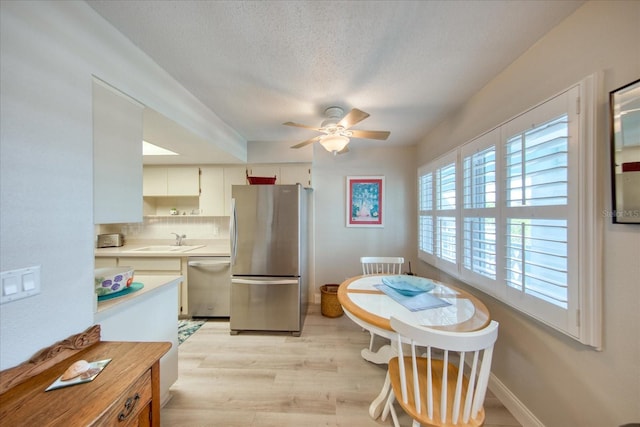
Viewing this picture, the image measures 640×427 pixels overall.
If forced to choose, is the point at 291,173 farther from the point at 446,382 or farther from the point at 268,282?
the point at 446,382

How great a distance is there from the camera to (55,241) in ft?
3.02

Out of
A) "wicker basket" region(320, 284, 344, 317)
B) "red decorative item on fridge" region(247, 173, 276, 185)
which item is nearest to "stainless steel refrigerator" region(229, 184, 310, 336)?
"red decorative item on fridge" region(247, 173, 276, 185)

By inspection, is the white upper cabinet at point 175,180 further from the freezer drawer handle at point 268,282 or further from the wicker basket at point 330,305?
the wicker basket at point 330,305

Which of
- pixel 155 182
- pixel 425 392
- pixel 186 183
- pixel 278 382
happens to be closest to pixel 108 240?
pixel 155 182

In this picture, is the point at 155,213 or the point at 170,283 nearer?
the point at 170,283

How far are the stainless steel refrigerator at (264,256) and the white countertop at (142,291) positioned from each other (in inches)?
35.2

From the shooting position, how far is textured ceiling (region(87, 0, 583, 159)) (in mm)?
1067

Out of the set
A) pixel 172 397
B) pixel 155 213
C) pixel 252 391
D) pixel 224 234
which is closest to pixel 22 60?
pixel 172 397

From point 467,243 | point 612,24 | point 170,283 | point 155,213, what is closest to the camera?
point 612,24

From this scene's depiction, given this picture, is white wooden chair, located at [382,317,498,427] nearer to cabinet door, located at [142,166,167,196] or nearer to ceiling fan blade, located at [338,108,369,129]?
ceiling fan blade, located at [338,108,369,129]

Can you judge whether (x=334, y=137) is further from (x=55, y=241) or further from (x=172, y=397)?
(x=172, y=397)

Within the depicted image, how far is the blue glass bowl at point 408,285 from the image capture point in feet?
5.47

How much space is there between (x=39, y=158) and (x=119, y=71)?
683 millimetres

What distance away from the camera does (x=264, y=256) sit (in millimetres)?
2523
